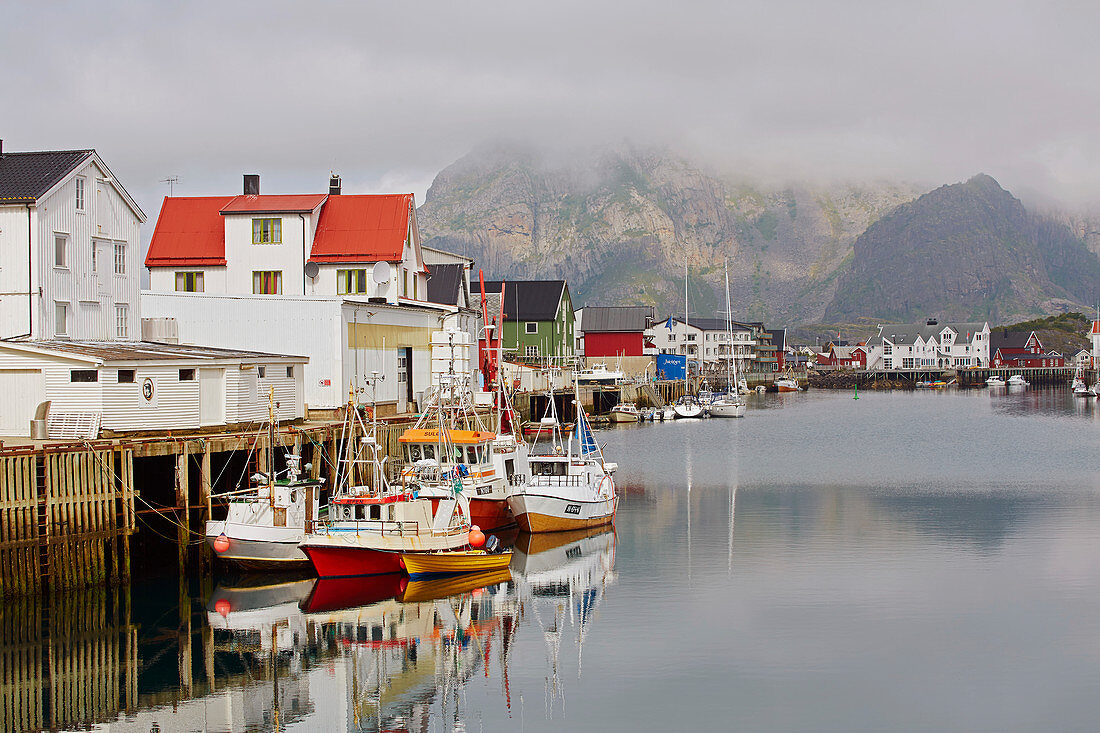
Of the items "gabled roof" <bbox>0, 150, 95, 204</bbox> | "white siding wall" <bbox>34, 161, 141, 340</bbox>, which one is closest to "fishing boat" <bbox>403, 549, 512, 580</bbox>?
"white siding wall" <bbox>34, 161, 141, 340</bbox>

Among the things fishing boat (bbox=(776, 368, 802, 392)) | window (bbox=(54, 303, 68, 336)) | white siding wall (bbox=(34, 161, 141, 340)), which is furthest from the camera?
fishing boat (bbox=(776, 368, 802, 392))

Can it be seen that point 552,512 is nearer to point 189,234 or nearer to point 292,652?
point 292,652

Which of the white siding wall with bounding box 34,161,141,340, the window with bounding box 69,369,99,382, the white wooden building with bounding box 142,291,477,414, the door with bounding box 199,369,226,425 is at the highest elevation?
the white siding wall with bounding box 34,161,141,340

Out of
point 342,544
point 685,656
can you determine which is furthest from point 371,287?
point 685,656

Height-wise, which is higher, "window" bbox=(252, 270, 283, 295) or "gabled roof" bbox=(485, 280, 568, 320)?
"gabled roof" bbox=(485, 280, 568, 320)

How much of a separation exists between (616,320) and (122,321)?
92.0m

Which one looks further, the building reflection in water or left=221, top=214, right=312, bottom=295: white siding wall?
left=221, top=214, right=312, bottom=295: white siding wall

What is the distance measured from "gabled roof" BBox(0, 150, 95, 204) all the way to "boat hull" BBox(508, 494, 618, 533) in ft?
64.7

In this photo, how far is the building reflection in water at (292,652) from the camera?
73.9 feet

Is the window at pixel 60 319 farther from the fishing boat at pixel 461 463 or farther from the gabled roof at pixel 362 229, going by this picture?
the gabled roof at pixel 362 229

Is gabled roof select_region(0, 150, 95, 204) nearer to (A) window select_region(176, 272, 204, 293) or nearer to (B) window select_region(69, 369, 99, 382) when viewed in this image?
(B) window select_region(69, 369, 99, 382)

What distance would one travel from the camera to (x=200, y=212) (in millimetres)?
55812

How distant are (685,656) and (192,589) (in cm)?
1415

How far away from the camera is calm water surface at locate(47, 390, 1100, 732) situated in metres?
22.2
